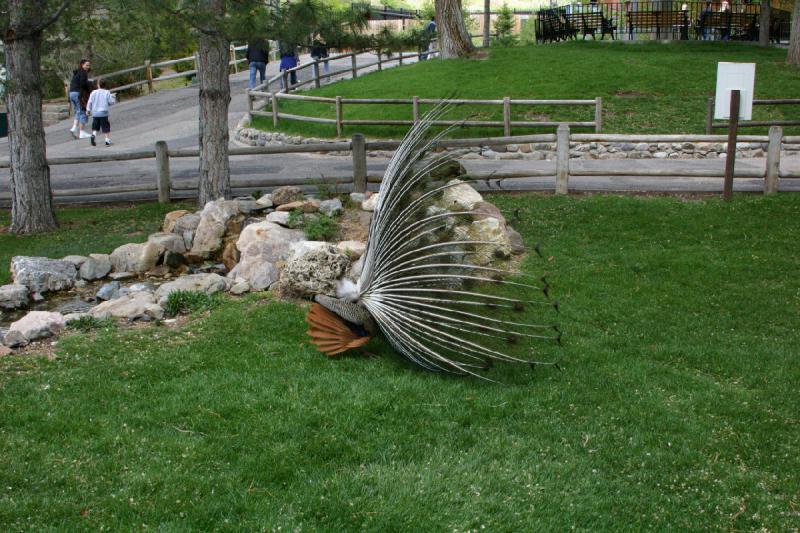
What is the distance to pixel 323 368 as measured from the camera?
21.5ft

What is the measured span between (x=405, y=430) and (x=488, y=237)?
331 cm

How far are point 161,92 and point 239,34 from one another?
21.3 meters

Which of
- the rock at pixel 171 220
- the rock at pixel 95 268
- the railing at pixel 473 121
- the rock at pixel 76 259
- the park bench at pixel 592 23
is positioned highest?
the park bench at pixel 592 23

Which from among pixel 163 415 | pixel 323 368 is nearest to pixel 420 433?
pixel 323 368

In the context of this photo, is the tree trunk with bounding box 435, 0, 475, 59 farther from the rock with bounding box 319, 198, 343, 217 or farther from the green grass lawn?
the rock with bounding box 319, 198, 343, 217

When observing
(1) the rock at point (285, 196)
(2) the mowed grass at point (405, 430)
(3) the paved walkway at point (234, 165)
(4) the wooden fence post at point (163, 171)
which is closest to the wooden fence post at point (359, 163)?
Result: (3) the paved walkway at point (234, 165)

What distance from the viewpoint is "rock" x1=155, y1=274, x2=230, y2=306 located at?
334 inches

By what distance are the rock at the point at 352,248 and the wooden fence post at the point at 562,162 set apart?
16.2 ft

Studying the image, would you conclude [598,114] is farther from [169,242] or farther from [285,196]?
[169,242]

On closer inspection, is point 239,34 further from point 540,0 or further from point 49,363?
point 540,0

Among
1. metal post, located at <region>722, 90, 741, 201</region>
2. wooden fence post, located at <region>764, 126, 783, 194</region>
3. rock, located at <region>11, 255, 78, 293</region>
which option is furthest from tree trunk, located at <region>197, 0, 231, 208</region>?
wooden fence post, located at <region>764, 126, 783, 194</region>

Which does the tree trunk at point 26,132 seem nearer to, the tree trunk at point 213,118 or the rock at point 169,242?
the tree trunk at point 213,118

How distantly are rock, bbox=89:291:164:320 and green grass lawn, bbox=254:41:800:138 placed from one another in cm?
1222

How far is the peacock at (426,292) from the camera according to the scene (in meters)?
6.31
